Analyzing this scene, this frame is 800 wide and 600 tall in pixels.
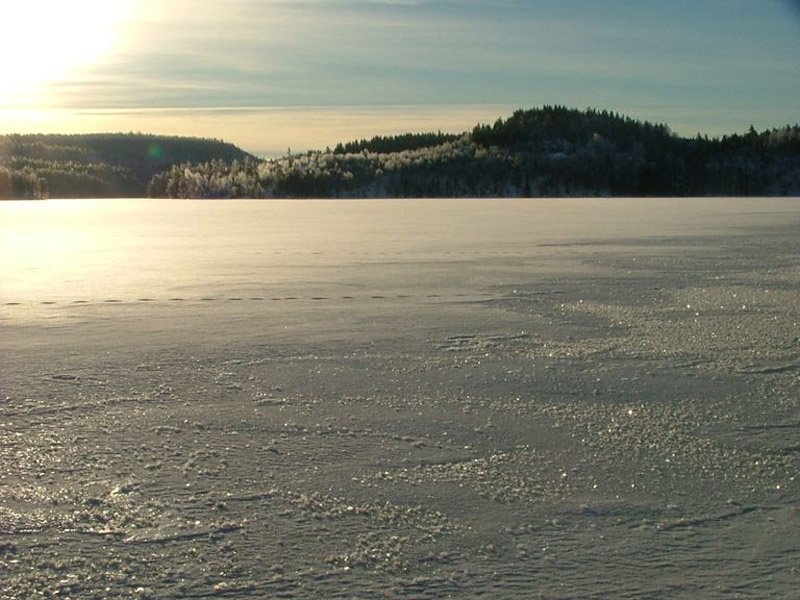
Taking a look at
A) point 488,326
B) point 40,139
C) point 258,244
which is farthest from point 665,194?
point 40,139

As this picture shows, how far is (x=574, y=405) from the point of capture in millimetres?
3174

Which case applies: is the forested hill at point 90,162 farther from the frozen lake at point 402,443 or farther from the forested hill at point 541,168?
the frozen lake at point 402,443

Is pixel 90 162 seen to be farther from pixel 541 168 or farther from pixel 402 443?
pixel 402 443

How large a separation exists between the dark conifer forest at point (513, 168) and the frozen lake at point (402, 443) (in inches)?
2367

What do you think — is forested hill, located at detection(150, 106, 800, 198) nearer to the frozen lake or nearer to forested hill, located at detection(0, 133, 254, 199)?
forested hill, located at detection(0, 133, 254, 199)

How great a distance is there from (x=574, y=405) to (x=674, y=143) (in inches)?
3542

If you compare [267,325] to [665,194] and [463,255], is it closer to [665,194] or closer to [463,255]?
[463,255]

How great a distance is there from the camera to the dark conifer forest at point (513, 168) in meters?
71.6

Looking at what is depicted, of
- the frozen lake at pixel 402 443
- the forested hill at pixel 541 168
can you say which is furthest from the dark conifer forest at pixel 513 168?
the frozen lake at pixel 402 443

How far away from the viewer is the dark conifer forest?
71.6 metres

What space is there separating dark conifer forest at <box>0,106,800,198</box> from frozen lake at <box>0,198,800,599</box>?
197 feet

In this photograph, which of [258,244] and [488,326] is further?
[258,244]

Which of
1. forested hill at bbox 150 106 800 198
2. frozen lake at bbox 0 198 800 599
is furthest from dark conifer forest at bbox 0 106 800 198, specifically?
frozen lake at bbox 0 198 800 599

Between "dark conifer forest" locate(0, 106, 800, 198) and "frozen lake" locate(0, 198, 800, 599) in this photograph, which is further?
"dark conifer forest" locate(0, 106, 800, 198)
